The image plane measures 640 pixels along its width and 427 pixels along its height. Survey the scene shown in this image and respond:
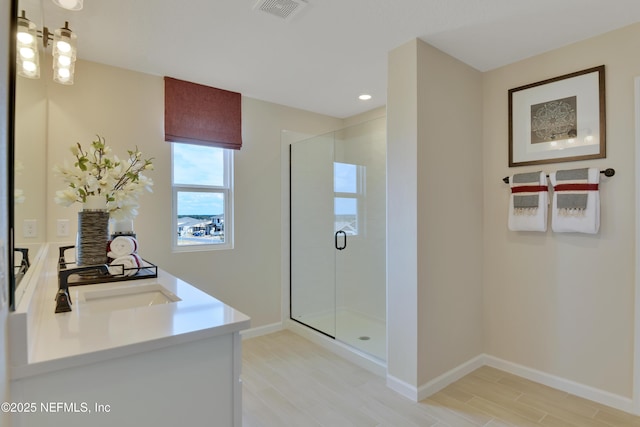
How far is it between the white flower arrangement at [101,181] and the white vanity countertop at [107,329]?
0.44 metres

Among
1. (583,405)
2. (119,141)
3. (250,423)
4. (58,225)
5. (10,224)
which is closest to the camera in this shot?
(10,224)

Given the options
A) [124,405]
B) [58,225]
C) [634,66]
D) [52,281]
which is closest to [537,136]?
[634,66]

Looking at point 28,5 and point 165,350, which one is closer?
point 165,350

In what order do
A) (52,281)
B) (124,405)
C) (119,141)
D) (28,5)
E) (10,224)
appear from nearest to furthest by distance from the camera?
(10,224) < (124,405) < (28,5) < (52,281) < (119,141)

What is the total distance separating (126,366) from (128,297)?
2.14ft

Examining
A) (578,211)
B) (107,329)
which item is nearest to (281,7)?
(107,329)

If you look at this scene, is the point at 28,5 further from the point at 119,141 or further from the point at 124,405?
the point at 119,141

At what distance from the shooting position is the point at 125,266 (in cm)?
173

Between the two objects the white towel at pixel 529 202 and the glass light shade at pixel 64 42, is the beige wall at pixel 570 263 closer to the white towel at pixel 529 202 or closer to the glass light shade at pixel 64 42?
the white towel at pixel 529 202

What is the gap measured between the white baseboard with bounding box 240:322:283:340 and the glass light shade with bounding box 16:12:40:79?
2796 millimetres

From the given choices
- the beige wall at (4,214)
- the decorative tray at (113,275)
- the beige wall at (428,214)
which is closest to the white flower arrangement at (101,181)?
the decorative tray at (113,275)

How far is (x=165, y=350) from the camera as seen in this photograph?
38.3 inches

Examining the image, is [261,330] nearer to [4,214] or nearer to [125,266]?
[125,266]

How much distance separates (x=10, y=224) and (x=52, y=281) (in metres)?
0.96
